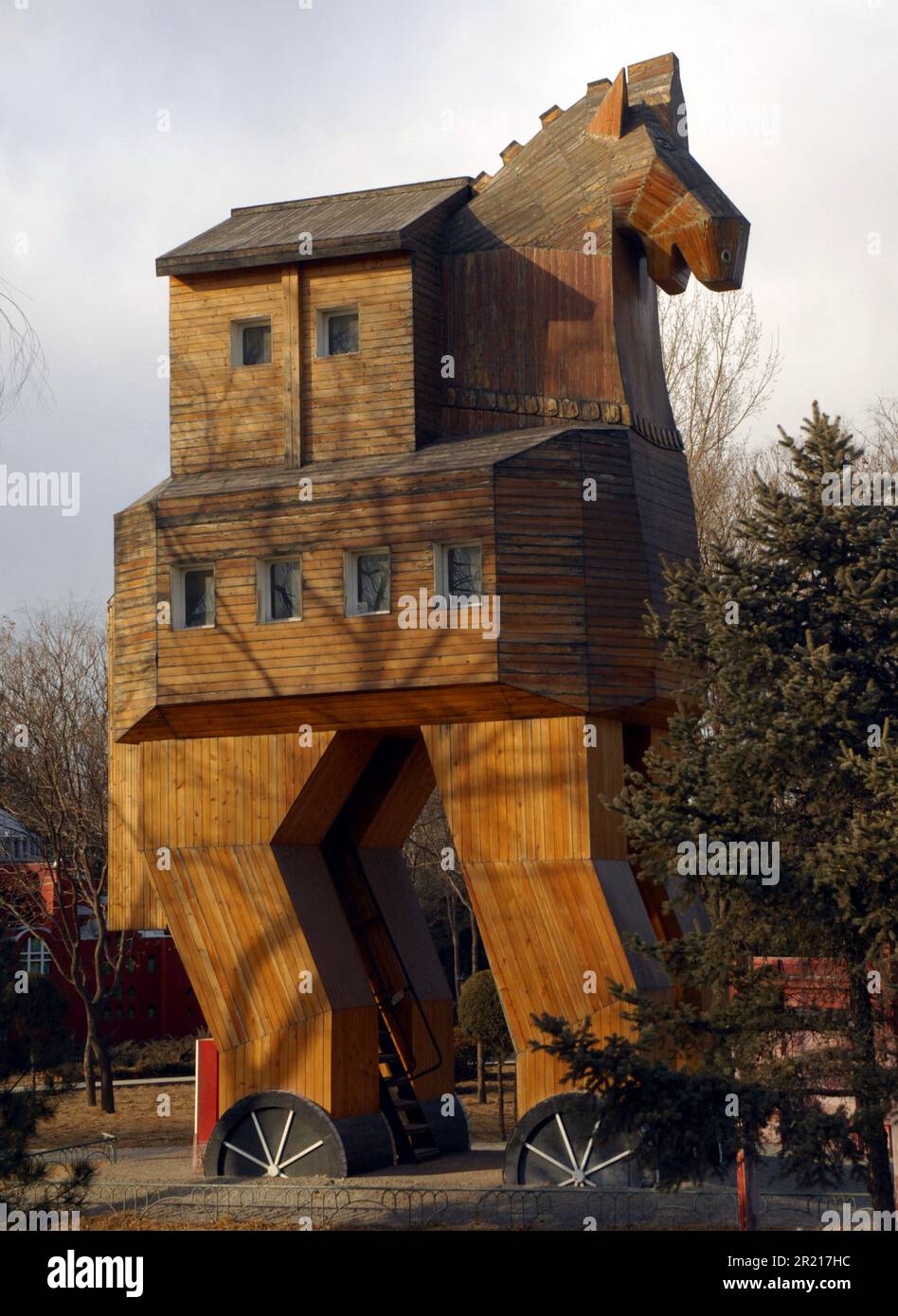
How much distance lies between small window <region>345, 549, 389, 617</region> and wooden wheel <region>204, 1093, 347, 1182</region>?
605cm

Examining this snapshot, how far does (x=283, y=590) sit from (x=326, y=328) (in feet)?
11.6

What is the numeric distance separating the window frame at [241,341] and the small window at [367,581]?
320 cm

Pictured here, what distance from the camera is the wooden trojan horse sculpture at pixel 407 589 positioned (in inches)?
794

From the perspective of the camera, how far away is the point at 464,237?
2233 cm

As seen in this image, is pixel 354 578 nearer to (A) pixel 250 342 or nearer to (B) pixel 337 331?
(B) pixel 337 331

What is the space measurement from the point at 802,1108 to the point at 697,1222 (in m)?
3.23

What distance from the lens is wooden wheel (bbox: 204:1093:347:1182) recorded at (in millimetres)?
20750

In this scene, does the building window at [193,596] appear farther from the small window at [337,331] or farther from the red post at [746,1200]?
the red post at [746,1200]

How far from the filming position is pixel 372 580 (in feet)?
68.9
